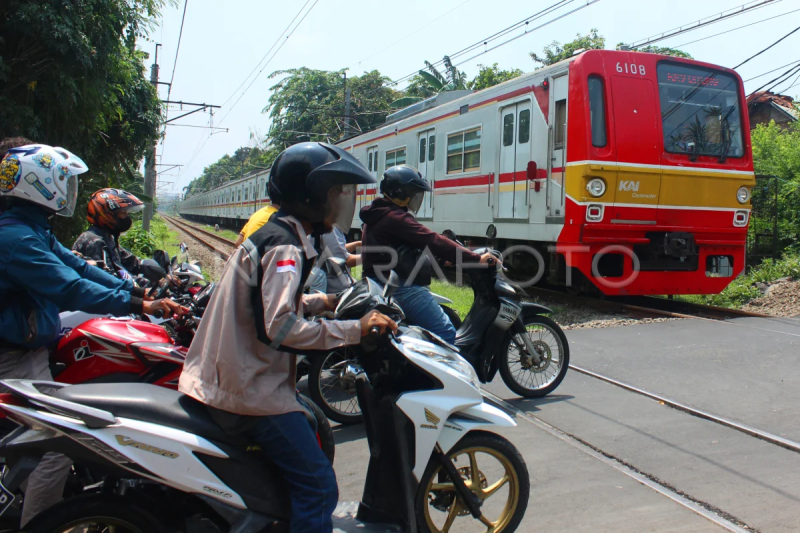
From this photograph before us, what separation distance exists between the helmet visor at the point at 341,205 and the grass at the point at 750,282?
31.5 ft

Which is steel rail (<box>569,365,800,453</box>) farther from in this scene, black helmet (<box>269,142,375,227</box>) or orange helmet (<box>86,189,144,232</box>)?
orange helmet (<box>86,189,144,232</box>)

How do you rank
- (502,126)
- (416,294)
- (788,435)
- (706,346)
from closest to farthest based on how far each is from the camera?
(788,435)
(416,294)
(706,346)
(502,126)

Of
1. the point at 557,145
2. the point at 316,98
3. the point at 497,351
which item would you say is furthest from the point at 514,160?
the point at 316,98

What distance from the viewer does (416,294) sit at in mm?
4602

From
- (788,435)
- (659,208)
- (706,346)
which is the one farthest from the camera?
(659,208)

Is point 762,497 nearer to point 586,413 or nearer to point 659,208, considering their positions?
point 586,413

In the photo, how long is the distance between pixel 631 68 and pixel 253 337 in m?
7.95

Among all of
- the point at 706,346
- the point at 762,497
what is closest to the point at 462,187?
the point at 706,346

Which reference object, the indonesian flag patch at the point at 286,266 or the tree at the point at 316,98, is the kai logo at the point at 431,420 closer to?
the indonesian flag patch at the point at 286,266

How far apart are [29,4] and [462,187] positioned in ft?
23.5


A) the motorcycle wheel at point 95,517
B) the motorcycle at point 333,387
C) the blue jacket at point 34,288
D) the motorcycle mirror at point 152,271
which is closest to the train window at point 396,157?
the motorcycle at point 333,387

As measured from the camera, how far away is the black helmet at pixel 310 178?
2.41 meters

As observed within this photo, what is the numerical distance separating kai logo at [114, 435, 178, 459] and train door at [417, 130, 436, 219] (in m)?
11.0

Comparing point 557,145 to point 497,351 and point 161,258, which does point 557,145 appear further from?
point 161,258
